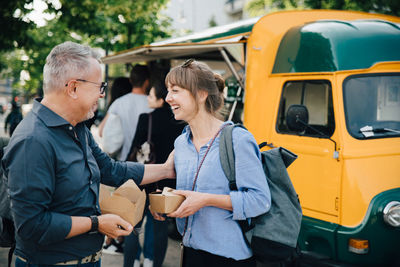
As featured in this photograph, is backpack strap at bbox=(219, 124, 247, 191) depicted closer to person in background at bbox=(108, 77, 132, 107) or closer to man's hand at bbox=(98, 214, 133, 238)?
man's hand at bbox=(98, 214, 133, 238)

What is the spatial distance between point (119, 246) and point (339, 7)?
977 cm

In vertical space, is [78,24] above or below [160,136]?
above

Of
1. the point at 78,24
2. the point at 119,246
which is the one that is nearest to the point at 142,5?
the point at 78,24

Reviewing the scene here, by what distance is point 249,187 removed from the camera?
2.12 m

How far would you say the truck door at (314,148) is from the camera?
12.1 ft

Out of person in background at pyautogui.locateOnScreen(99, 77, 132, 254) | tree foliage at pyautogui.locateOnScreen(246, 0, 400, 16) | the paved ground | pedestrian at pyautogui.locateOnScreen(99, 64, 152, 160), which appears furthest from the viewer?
tree foliage at pyautogui.locateOnScreen(246, 0, 400, 16)

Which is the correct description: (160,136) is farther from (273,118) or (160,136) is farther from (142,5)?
(142,5)

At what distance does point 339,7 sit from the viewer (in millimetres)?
11992

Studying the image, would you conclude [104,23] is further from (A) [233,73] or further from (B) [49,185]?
(B) [49,185]

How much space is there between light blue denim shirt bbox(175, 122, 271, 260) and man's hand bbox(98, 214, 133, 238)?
438 mm

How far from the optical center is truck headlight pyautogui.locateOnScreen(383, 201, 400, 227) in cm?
329

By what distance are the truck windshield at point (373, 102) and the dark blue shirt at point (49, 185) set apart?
2647 millimetres


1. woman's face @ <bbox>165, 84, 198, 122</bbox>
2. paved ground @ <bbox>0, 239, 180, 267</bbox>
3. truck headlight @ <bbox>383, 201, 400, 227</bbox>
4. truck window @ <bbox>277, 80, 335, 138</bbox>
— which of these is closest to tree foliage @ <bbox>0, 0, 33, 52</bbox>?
paved ground @ <bbox>0, 239, 180, 267</bbox>

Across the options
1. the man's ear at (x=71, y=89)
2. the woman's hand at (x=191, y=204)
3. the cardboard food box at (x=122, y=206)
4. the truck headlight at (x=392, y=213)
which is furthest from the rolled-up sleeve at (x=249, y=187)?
the truck headlight at (x=392, y=213)
